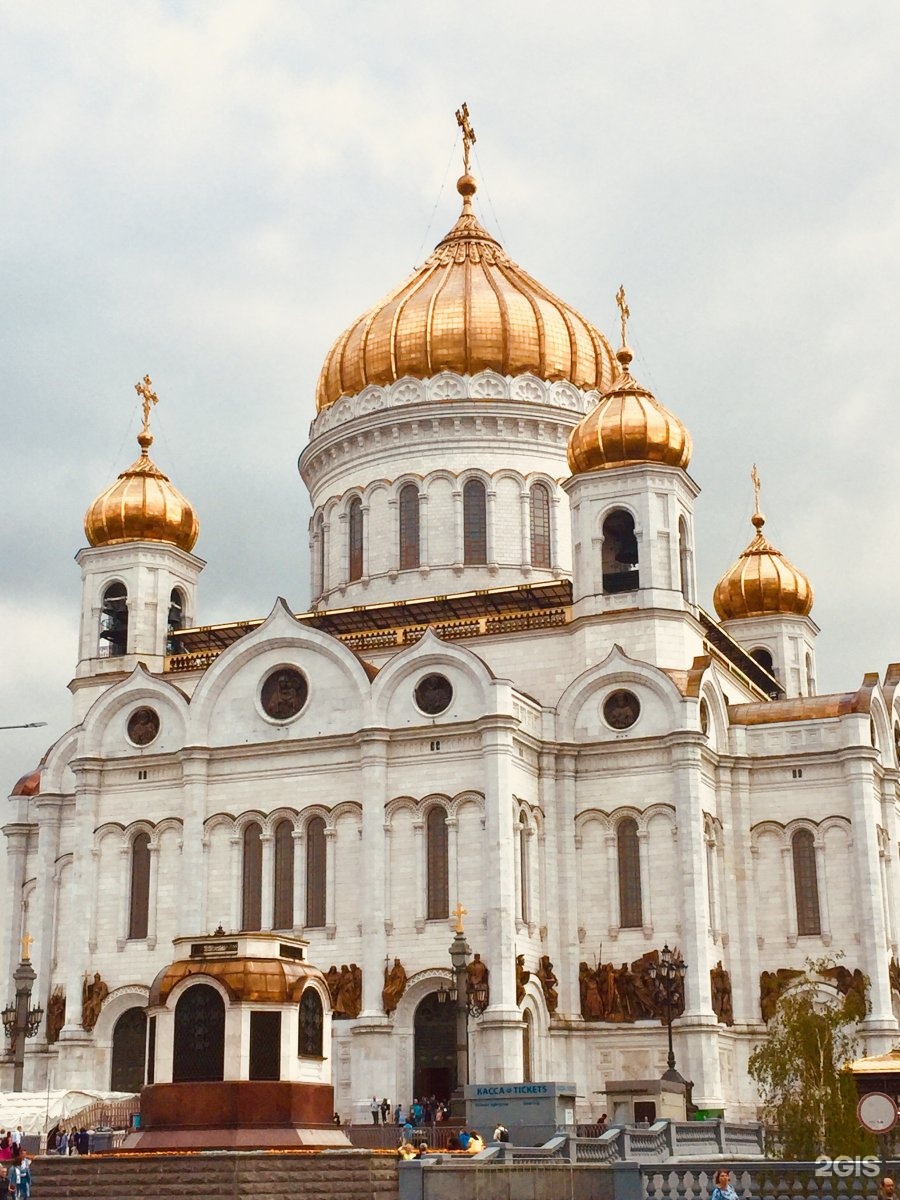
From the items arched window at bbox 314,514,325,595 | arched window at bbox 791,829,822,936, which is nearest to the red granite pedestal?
arched window at bbox 791,829,822,936

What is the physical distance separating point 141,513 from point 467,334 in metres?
9.69

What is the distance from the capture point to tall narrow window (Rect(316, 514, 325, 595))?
152 ft

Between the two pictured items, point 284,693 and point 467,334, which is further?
point 467,334

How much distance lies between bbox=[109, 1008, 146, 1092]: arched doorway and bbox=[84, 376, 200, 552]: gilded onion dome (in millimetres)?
12258

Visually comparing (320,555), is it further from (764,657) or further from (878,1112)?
(878,1112)

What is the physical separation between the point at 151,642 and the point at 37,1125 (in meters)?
13.6

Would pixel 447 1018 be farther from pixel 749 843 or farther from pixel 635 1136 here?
pixel 635 1136

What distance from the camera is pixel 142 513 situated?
143ft

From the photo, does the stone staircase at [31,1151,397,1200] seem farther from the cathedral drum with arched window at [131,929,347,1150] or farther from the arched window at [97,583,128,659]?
the arched window at [97,583,128,659]

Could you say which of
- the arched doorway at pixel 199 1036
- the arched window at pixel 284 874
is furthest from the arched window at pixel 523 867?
the arched doorway at pixel 199 1036

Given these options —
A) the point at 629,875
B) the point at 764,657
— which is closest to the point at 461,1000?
the point at 629,875

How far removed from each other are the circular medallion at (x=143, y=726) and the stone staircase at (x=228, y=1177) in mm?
18627

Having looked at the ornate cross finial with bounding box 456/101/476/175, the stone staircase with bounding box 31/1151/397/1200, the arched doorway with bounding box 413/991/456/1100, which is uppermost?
the ornate cross finial with bounding box 456/101/476/175

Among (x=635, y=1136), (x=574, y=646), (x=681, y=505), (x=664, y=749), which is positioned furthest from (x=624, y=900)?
(x=635, y=1136)
